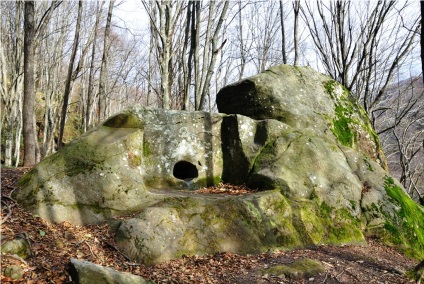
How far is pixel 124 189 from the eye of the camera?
217 inches

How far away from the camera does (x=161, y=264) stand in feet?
14.7

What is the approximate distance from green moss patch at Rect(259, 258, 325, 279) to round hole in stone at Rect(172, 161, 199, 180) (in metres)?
3.12

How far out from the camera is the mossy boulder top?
199 inches

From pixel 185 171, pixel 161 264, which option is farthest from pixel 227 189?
pixel 161 264

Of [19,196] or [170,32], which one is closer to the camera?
[19,196]

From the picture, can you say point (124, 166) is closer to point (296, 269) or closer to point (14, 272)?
point (14, 272)

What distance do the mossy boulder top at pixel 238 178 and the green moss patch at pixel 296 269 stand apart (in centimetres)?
68

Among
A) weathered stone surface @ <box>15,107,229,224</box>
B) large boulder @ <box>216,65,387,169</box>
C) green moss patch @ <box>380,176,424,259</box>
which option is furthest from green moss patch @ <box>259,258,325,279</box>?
large boulder @ <box>216,65,387,169</box>

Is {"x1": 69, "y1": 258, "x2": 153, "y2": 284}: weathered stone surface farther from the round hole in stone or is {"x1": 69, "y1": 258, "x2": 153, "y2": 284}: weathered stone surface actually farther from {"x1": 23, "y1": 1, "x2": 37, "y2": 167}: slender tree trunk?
{"x1": 23, "y1": 1, "x2": 37, "y2": 167}: slender tree trunk

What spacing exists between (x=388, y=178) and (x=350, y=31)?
15.4 ft

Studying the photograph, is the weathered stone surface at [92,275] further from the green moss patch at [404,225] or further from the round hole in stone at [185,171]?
the green moss patch at [404,225]

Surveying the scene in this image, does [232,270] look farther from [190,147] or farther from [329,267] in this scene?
[190,147]

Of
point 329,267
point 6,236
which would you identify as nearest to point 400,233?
point 329,267

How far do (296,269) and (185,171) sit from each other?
370cm
